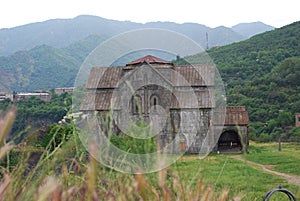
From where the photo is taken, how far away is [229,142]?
69.2ft

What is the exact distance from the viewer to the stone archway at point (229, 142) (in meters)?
20.5

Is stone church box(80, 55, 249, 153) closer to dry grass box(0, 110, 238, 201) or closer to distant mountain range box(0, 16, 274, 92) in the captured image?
distant mountain range box(0, 16, 274, 92)

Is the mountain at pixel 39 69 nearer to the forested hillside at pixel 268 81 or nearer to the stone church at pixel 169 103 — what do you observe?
the forested hillside at pixel 268 81

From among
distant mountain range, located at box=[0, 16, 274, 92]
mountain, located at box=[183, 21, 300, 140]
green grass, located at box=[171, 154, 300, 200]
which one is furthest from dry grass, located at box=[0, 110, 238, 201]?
mountain, located at box=[183, 21, 300, 140]

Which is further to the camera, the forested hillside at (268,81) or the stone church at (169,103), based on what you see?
the forested hillside at (268,81)

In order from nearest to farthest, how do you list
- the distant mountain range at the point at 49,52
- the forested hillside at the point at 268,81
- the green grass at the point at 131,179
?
A: the green grass at the point at 131,179, the forested hillside at the point at 268,81, the distant mountain range at the point at 49,52

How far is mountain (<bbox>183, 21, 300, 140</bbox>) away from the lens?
2675 centimetres

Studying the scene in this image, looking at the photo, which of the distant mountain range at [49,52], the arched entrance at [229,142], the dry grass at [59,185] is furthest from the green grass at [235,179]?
the arched entrance at [229,142]

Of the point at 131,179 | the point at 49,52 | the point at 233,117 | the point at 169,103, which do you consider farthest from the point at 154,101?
the point at 49,52

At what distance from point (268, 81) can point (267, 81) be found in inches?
2.8

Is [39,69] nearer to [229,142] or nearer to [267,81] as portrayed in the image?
[267,81]

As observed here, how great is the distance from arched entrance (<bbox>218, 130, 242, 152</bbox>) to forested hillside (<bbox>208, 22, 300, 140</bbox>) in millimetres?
3717

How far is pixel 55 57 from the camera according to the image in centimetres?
7931

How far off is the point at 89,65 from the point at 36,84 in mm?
48222
